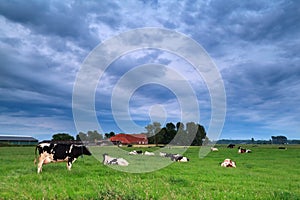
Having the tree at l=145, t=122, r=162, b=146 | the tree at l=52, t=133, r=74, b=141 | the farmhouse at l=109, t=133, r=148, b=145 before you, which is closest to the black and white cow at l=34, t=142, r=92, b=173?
the tree at l=145, t=122, r=162, b=146

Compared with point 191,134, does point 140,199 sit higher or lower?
lower

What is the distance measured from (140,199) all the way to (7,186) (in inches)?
198

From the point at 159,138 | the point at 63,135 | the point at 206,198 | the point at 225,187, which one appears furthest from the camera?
the point at 63,135

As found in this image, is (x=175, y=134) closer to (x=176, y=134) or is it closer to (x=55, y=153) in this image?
(x=176, y=134)

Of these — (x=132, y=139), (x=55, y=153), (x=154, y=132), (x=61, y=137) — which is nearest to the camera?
(x=55, y=153)

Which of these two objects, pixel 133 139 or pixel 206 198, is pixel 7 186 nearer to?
pixel 206 198

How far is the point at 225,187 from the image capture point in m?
10.7

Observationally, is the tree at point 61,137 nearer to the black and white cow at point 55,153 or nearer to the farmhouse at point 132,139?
the farmhouse at point 132,139

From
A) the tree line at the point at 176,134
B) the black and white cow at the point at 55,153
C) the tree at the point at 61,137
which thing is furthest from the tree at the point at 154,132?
the black and white cow at the point at 55,153

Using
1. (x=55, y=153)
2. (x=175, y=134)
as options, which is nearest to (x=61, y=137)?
(x=175, y=134)

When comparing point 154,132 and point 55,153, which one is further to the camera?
point 154,132

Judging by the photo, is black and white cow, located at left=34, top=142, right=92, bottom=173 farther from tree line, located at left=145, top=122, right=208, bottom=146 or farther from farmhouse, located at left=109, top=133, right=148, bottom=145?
farmhouse, located at left=109, top=133, right=148, bottom=145

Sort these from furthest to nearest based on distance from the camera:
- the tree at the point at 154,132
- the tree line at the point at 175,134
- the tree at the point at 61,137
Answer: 1. the tree at the point at 61,137
2. the tree at the point at 154,132
3. the tree line at the point at 175,134

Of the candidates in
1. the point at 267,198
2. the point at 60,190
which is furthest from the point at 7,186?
the point at 267,198
